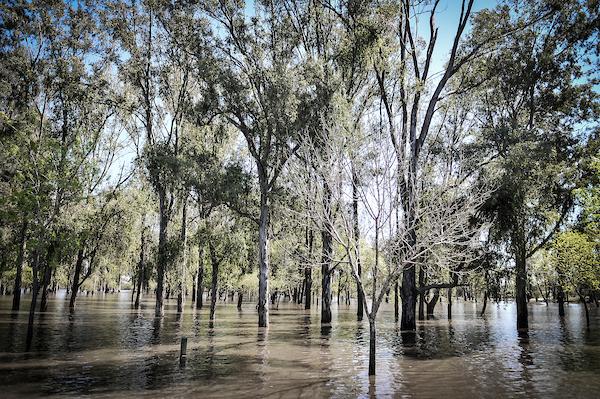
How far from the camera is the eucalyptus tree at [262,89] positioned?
26469 mm

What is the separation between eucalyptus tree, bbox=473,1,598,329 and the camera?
24492 millimetres

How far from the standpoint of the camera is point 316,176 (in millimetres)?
18219

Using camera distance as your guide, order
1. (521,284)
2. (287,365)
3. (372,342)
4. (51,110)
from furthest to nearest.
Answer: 1. (51,110)
2. (521,284)
3. (287,365)
4. (372,342)

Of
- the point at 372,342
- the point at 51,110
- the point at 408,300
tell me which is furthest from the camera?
the point at 51,110

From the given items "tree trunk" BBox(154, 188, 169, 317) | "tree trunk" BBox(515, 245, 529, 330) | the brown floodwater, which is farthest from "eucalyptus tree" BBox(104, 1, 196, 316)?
"tree trunk" BBox(515, 245, 529, 330)

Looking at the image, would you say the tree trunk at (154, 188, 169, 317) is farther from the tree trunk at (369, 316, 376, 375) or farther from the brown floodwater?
the tree trunk at (369, 316, 376, 375)

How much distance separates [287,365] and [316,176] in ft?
26.5

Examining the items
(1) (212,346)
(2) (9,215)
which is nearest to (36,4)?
(2) (9,215)

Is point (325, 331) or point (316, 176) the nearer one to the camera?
point (316, 176)

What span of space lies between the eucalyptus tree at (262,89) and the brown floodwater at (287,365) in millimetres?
8744

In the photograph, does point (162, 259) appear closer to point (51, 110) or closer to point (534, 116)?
point (51, 110)

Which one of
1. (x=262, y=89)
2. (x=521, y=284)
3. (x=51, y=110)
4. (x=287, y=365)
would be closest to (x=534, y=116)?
(x=521, y=284)

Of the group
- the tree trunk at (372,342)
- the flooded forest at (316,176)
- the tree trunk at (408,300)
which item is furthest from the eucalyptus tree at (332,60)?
the tree trunk at (372,342)

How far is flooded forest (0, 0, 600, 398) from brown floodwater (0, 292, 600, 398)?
129 millimetres
